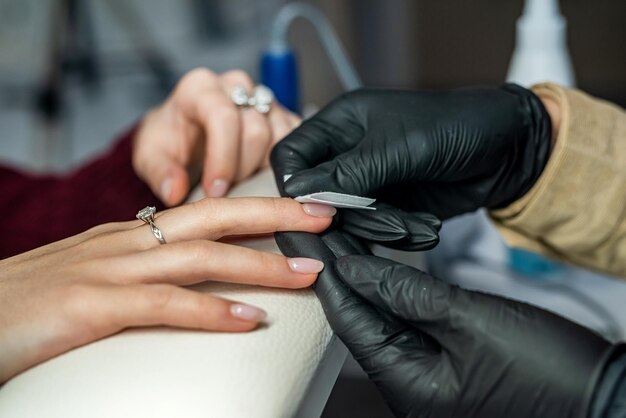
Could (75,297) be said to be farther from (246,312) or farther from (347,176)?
(347,176)

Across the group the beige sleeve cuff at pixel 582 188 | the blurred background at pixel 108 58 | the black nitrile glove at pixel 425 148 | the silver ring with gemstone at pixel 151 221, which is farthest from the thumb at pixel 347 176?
the blurred background at pixel 108 58

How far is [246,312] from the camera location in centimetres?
46

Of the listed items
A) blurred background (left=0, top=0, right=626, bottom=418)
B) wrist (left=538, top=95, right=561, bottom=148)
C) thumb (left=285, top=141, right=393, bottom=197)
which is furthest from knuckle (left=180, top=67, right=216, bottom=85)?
blurred background (left=0, top=0, right=626, bottom=418)

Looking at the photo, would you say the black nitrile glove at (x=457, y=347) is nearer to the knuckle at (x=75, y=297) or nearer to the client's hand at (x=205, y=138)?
the knuckle at (x=75, y=297)

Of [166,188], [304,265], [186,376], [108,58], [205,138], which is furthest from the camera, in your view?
[108,58]

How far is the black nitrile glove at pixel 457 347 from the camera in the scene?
1.44ft

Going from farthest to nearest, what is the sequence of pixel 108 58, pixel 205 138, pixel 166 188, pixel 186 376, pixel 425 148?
pixel 108 58 → pixel 205 138 → pixel 166 188 → pixel 425 148 → pixel 186 376

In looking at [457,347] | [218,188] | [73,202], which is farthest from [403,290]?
[73,202]

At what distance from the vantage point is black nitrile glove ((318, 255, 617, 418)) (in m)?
0.44

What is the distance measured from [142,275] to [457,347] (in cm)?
23

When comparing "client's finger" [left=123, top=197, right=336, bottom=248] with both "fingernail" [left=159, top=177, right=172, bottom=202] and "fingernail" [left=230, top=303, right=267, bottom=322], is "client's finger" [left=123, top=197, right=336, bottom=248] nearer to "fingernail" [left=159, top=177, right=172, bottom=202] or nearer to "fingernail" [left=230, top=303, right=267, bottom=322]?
"fingernail" [left=230, top=303, right=267, bottom=322]

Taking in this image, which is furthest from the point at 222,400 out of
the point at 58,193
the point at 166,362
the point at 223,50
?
the point at 223,50

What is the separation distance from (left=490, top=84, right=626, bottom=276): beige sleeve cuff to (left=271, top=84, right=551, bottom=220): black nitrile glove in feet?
0.06

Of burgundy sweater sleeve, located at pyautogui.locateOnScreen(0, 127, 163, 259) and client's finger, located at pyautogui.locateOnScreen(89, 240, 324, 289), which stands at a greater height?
client's finger, located at pyautogui.locateOnScreen(89, 240, 324, 289)
